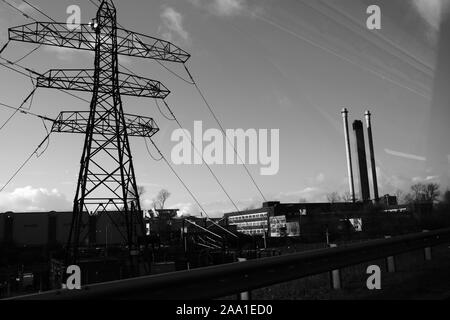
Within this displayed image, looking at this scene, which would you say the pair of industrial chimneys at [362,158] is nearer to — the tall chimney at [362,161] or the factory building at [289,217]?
the tall chimney at [362,161]

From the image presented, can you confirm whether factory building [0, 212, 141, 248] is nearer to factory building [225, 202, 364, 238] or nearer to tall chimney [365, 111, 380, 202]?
factory building [225, 202, 364, 238]

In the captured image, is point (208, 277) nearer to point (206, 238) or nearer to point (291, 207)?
point (206, 238)

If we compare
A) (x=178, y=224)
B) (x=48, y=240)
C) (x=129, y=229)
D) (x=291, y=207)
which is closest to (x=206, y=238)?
(x=129, y=229)

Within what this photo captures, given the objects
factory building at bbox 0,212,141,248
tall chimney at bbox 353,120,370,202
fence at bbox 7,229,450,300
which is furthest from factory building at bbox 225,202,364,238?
fence at bbox 7,229,450,300

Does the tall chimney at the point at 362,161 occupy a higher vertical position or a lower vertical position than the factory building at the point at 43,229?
higher

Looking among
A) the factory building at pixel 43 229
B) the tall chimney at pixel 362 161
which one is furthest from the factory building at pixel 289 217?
the factory building at pixel 43 229

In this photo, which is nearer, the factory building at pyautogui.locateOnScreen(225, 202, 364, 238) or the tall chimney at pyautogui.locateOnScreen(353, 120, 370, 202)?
the factory building at pyautogui.locateOnScreen(225, 202, 364, 238)

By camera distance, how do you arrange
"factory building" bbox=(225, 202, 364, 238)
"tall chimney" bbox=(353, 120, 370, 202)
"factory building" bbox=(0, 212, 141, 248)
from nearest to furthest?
1. "factory building" bbox=(0, 212, 141, 248)
2. "factory building" bbox=(225, 202, 364, 238)
3. "tall chimney" bbox=(353, 120, 370, 202)

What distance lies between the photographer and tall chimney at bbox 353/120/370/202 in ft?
297

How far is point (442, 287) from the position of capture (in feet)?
26.7

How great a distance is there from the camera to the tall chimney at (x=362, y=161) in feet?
297

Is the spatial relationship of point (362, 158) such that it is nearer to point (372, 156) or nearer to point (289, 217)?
point (372, 156)

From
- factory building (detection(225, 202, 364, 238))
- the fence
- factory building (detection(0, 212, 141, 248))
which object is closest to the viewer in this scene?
the fence

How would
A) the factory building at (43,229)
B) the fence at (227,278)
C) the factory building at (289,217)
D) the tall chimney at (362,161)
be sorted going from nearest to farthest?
the fence at (227,278) < the factory building at (43,229) < the factory building at (289,217) < the tall chimney at (362,161)
